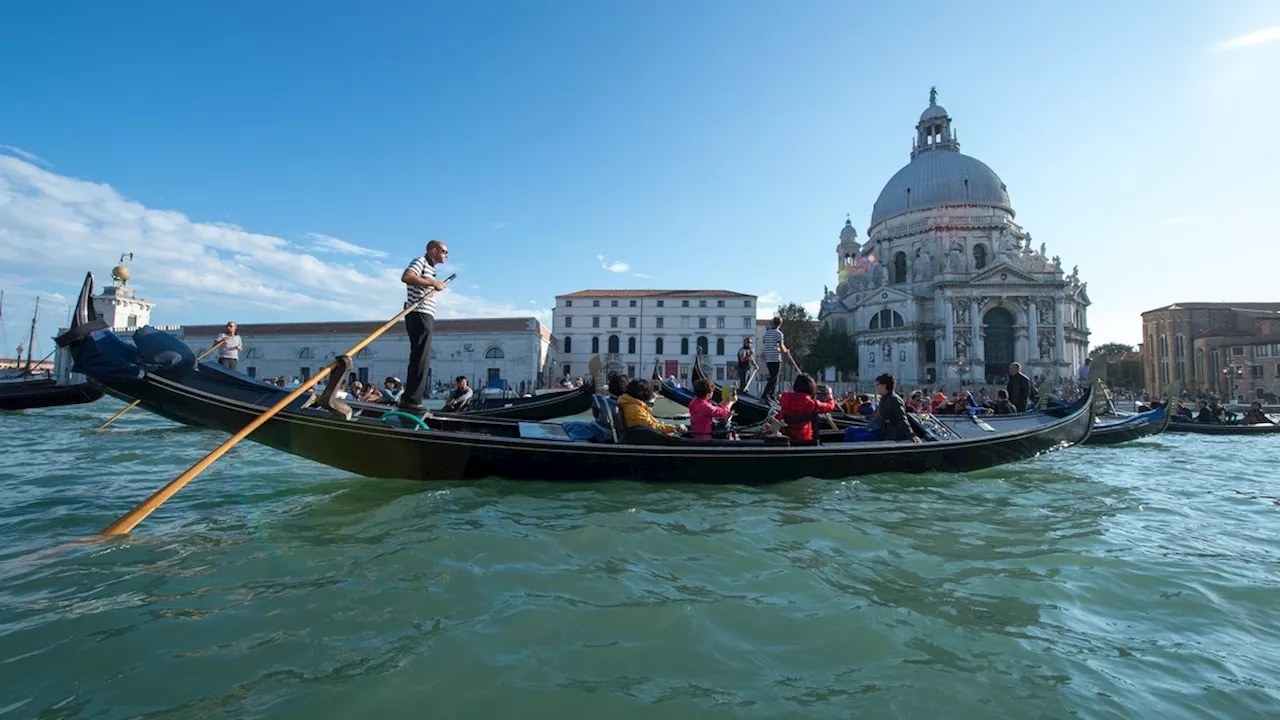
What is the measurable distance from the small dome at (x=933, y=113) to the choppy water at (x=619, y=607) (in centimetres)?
5353

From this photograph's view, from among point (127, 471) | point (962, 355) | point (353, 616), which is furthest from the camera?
point (962, 355)

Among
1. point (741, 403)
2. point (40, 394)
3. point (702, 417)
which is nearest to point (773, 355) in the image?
point (741, 403)

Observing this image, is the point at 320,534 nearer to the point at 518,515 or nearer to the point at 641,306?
the point at 518,515

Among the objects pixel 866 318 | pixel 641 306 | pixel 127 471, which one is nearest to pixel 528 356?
pixel 641 306

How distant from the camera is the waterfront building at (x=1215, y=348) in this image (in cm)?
4034

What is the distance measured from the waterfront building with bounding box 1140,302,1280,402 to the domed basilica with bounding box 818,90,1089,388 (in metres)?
9.18

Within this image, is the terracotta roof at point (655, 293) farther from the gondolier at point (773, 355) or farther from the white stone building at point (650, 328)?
the gondolier at point (773, 355)

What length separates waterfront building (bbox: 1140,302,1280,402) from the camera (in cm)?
4034

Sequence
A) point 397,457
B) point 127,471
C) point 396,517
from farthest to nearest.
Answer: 1. point 127,471
2. point 397,457
3. point 396,517

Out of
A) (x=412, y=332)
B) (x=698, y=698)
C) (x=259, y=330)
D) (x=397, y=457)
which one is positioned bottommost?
(x=698, y=698)

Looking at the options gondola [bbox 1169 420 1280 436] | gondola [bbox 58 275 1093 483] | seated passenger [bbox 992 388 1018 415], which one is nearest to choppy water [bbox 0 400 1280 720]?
gondola [bbox 58 275 1093 483]

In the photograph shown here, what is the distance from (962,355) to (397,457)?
1632 inches

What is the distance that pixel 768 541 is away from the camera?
3.61 metres

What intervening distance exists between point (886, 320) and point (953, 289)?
483cm
